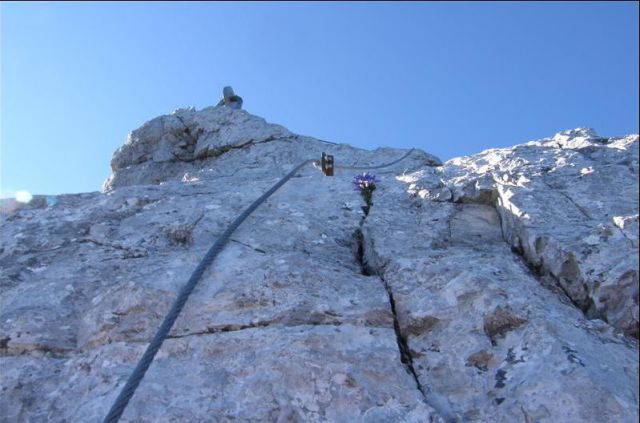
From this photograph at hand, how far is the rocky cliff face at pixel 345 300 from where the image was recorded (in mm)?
3061

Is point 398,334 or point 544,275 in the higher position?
point 544,275

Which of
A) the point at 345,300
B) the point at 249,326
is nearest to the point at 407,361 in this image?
the point at 345,300

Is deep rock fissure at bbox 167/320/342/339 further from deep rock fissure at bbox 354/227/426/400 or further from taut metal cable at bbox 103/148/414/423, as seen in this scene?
deep rock fissure at bbox 354/227/426/400

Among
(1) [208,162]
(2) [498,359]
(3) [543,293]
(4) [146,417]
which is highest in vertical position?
(1) [208,162]

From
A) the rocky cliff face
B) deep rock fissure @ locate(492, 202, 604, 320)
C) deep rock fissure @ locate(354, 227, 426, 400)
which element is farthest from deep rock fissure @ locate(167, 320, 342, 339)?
deep rock fissure @ locate(492, 202, 604, 320)

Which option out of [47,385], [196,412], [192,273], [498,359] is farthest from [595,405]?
[47,385]

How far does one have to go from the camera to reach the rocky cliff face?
3061 mm

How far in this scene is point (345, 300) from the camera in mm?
3740

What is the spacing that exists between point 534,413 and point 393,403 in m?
0.64

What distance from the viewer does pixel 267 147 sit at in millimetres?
8281

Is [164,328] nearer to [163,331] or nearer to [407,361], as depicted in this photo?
[163,331]

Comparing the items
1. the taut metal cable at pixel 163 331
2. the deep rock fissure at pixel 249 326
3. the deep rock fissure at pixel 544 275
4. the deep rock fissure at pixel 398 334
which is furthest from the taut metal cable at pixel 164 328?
the deep rock fissure at pixel 544 275

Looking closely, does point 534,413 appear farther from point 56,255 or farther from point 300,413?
point 56,255

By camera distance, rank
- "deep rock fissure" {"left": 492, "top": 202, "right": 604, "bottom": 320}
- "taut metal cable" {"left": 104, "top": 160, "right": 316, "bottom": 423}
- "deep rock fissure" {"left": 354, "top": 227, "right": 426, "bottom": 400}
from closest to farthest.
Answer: "taut metal cable" {"left": 104, "top": 160, "right": 316, "bottom": 423} < "deep rock fissure" {"left": 354, "top": 227, "right": 426, "bottom": 400} < "deep rock fissure" {"left": 492, "top": 202, "right": 604, "bottom": 320}
